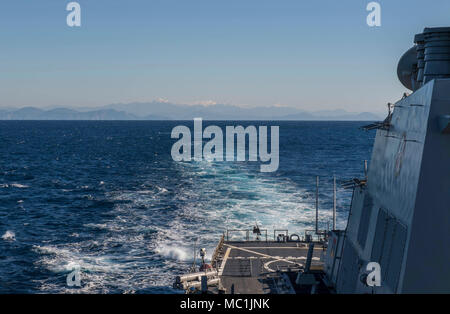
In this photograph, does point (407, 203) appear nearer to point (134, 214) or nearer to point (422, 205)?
point (422, 205)

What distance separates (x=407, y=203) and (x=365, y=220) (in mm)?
6144

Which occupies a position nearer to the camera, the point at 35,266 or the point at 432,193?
the point at 432,193

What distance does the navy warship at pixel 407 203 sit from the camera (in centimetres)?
1358

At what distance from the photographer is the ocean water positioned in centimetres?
4109

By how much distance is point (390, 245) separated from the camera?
15.8m

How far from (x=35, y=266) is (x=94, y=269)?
602cm

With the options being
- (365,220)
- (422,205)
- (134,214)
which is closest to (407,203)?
(422,205)

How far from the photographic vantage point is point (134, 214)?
2463 inches

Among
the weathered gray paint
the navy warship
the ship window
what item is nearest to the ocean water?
the navy warship

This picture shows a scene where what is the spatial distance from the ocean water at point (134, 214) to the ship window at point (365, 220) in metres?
21.2

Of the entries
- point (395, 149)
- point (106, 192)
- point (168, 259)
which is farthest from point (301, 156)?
point (395, 149)

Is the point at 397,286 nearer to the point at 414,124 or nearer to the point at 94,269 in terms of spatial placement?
the point at 414,124

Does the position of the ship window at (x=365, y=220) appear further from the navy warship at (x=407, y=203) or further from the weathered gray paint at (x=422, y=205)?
the weathered gray paint at (x=422, y=205)

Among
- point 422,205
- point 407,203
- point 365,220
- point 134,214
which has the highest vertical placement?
point 422,205
